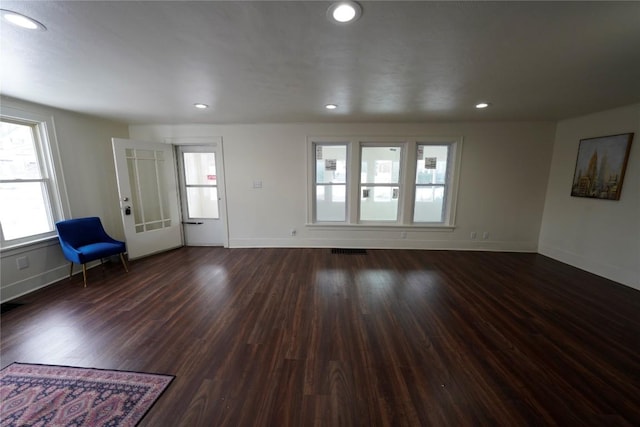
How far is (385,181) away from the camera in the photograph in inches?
172

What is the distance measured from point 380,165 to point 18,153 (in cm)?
520

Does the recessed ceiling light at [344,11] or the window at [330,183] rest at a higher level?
the recessed ceiling light at [344,11]

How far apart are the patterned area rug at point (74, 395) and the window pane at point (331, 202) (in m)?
3.34

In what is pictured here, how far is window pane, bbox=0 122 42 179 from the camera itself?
2.70 metres

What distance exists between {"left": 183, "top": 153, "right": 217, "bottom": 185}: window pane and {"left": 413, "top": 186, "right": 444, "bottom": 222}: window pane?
13.2 feet

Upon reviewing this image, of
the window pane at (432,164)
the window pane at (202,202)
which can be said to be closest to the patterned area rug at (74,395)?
the window pane at (202,202)

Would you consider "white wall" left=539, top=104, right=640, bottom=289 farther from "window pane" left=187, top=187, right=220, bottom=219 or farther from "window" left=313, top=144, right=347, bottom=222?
"window pane" left=187, top=187, right=220, bottom=219

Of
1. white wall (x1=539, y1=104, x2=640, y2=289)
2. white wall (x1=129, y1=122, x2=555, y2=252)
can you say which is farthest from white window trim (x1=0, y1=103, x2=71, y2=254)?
white wall (x1=539, y1=104, x2=640, y2=289)

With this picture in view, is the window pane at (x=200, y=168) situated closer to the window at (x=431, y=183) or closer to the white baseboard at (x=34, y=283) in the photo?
the white baseboard at (x=34, y=283)

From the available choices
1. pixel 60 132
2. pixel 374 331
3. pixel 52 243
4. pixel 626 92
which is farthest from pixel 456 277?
pixel 60 132

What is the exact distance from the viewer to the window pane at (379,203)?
14.4 feet

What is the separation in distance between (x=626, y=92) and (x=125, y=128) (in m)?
7.20

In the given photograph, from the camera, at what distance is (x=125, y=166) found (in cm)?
360

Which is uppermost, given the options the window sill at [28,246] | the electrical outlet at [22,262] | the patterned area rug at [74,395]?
the window sill at [28,246]
